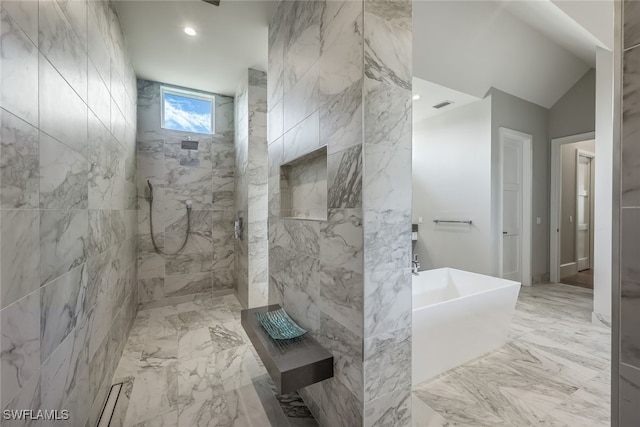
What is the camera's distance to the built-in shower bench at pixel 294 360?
129 cm

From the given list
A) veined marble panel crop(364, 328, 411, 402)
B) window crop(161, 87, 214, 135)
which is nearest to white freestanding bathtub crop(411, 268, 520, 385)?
veined marble panel crop(364, 328, 411, 402)

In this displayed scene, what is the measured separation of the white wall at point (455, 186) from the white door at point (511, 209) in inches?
21.1

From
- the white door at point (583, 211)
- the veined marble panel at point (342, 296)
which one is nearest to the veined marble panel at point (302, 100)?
the veined marble panel at point (342, 296)

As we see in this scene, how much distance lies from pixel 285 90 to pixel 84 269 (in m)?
1.72

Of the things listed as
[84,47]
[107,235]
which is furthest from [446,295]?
[84,47]

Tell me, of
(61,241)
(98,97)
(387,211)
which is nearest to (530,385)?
(387,211)

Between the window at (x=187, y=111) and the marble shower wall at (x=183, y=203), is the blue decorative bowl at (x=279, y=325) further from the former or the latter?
the window at (x=187, y=111)

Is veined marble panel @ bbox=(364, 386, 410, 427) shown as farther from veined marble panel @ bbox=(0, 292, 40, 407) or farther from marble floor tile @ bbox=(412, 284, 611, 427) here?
veined marble panel @ bbox=(0, 292, 40, 407)

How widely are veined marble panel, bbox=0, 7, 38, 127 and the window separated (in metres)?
2.89

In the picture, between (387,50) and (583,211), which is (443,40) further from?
(583,211)

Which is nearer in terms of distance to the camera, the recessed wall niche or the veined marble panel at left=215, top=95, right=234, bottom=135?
the recessed wall niche

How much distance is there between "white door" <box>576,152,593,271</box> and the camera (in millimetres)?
5090

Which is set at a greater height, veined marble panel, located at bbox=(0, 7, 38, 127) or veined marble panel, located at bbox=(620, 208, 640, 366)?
veined marble panel, located at bbox=(0, 7, 38, 127)

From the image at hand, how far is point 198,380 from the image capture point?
2.00 metres
